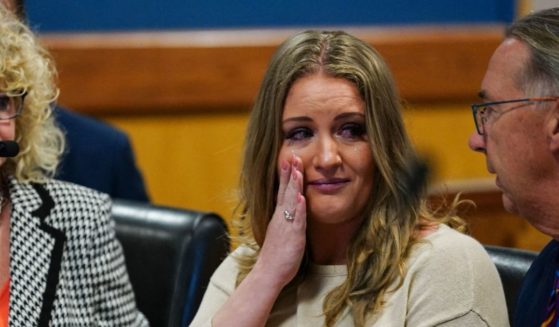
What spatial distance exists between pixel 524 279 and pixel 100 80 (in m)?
2.44

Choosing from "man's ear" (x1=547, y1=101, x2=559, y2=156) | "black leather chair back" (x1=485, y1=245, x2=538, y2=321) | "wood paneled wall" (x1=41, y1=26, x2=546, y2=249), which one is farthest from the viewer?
"wood paneled wall" (x1=41, y1=26, x2=546, y2=249)

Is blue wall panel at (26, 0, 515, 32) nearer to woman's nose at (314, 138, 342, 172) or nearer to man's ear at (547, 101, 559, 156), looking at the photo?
woman's nose at (314, 138, 342, 172)

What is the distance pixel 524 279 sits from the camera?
1900mm

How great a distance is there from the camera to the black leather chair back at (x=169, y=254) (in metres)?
2.34

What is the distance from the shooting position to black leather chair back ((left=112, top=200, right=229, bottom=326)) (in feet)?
7.67

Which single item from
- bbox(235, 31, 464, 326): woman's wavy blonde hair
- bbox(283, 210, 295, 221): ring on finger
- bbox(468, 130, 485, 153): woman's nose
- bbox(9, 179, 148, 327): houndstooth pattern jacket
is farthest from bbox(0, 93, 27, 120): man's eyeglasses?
bbox(468, 130, 485, 153): woman's nose

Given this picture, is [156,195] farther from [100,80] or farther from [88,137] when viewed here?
[88,137]

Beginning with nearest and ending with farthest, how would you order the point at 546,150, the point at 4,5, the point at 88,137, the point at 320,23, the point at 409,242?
the point at 546,150 < the point at 409,242 < the point at 4,5 < the point at 88,137 < the point at 320,23

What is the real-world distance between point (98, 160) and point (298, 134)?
1260mm

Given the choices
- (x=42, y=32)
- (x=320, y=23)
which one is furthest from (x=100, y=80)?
(x=320, y=23)

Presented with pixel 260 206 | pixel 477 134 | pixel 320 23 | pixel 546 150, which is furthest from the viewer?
pixel 320 23

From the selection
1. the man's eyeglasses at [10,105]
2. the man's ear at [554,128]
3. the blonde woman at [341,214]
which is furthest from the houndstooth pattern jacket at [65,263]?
the man's ear at [554,128]

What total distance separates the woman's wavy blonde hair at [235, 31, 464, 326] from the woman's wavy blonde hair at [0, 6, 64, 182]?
23.8 inches

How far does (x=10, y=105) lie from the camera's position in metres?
2.30
